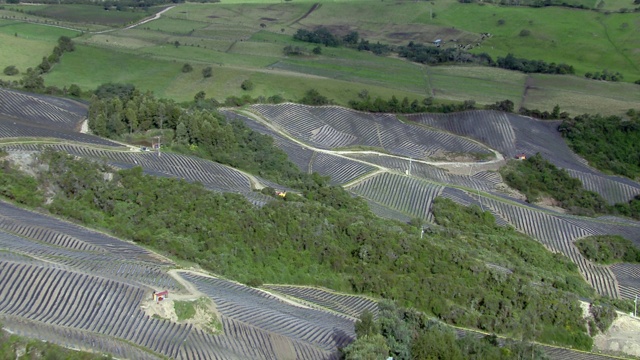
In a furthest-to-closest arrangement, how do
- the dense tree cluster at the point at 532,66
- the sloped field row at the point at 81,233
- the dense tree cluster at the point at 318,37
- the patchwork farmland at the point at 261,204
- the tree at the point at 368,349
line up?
the dense tree cluster at the point at 318,37 < the dense tree cluster at the point at 532,66 < the sloped field row at the point at 81,233 < the patchwork farmland at the point at 261,204 < the tree at the point at 368,349

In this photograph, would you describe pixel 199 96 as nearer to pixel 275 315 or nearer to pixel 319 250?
pixel 319 250

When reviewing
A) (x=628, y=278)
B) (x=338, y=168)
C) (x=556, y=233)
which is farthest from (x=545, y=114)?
(x=628, y=278)

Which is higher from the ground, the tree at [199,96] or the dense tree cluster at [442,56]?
the tree at [199,96]

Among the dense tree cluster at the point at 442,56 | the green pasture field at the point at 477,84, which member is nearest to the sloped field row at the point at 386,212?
the green pasture field at the point at 477,84

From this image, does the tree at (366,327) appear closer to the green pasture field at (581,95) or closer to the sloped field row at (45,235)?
the sloped field row at (45,235)

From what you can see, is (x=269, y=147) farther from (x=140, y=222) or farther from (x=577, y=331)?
(x=577, y=331)

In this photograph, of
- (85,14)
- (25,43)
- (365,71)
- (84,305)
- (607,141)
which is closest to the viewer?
(84,305)
